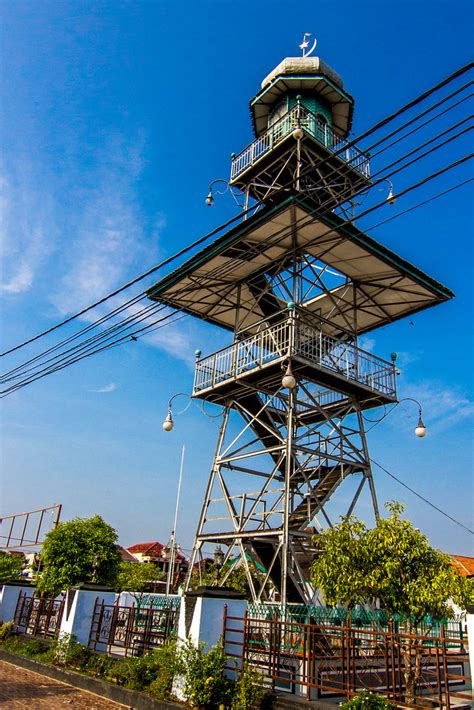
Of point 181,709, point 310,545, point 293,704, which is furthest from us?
point 310,545

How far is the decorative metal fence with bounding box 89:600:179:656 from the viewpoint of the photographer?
1348 centimetres

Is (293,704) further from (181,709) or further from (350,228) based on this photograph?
(350,228)

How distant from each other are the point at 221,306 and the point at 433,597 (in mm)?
14039

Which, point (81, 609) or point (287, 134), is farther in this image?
point (287, 134)

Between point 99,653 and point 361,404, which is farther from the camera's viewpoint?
point 361,404

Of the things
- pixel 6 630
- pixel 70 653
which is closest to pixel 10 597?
pixel 6 630

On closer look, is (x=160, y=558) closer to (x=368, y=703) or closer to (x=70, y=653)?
(x=70, y=653)

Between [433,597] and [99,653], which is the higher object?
[433,597]

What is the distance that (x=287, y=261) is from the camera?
19297mm

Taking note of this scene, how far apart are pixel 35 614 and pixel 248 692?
40.8 ft

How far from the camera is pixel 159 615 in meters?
14.0

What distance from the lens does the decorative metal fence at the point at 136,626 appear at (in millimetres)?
13477

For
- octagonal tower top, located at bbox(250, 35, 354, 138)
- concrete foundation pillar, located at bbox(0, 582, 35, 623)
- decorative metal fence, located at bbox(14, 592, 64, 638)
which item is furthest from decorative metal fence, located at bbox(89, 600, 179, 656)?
octagonal tower top, located at bbox(250, 35, 354, 138)

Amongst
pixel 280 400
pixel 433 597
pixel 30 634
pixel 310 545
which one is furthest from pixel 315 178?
pixel 30 634
